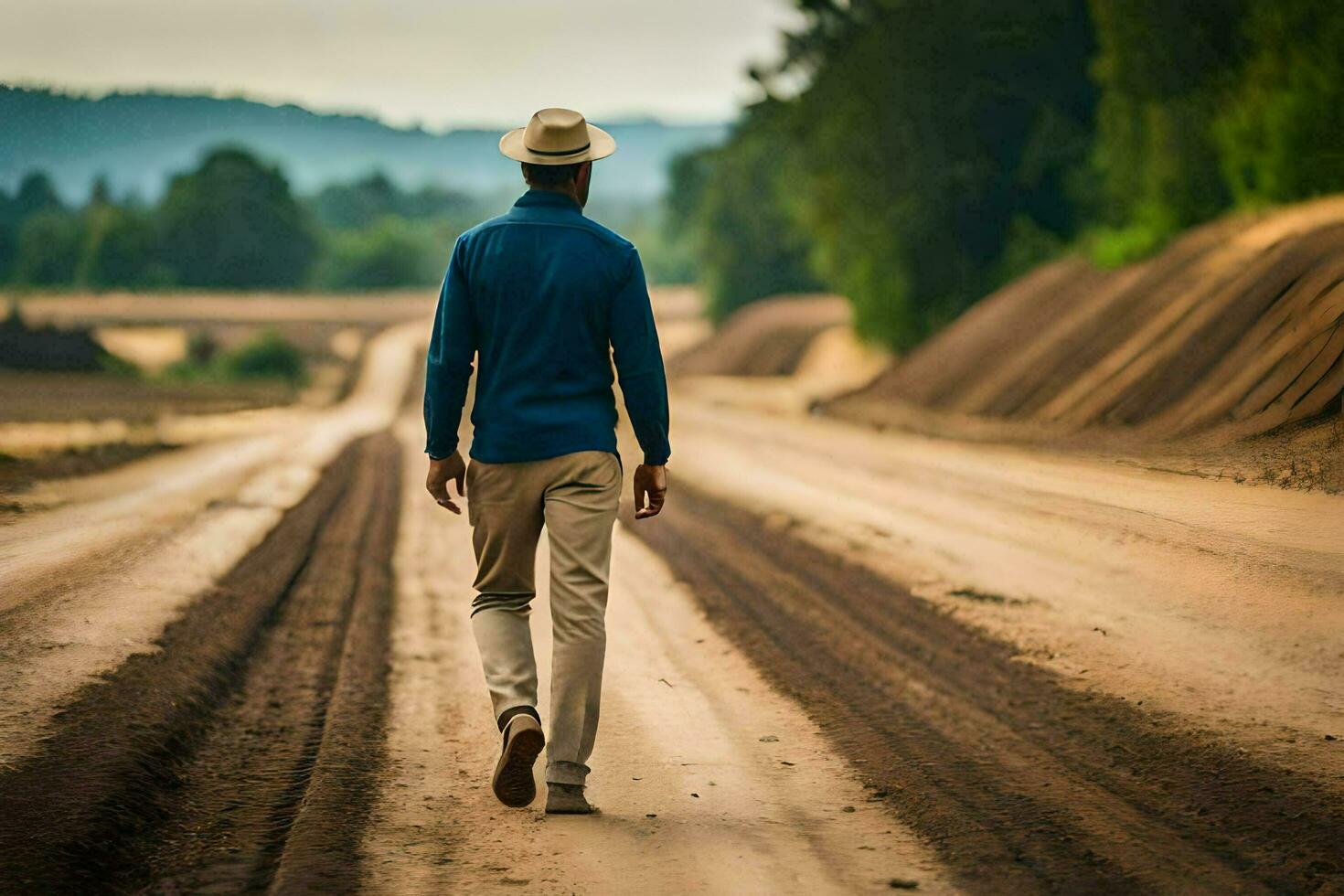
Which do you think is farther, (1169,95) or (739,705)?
(1169,95)

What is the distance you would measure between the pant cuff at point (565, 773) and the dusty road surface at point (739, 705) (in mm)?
154

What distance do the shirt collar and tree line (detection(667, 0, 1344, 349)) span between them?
57.9ft

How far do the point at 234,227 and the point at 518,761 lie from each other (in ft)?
284

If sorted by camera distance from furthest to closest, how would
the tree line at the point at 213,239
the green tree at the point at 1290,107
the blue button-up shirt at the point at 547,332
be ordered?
1. the tree line at the point at 213,239
2. the green tree at the point at 1290,107
3. the blue button-up shirt at the point at 547,332

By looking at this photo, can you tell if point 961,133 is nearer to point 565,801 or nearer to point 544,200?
point 544,200

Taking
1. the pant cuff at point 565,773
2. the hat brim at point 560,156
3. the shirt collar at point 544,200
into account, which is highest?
the hat brim at point 560,156

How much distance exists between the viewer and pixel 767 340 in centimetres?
4434

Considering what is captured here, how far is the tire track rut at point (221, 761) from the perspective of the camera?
453 cm

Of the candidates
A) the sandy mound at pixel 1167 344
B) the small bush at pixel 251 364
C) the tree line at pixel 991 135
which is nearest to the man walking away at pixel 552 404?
the sandy mound at pixel 1167 344

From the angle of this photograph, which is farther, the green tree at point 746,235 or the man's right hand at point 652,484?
the green tree at point 746,235

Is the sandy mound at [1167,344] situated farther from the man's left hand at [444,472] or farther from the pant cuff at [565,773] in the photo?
the man's left hand at [444,472]

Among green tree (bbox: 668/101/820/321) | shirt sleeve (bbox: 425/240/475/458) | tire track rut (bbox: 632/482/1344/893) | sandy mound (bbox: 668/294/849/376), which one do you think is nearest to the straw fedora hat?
shirt sleeve (bbox: 425/240/475/458)

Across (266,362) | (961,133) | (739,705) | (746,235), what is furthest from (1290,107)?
(746,235)

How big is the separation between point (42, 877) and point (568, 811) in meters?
1.76
